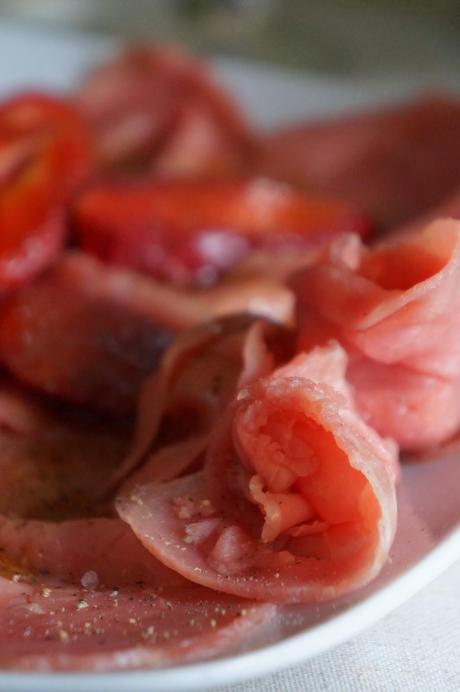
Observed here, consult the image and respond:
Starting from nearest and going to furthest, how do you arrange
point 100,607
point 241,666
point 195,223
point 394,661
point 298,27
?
Result: point 241,666 < point 100,607 < point 394,661 < point 195,223 < point 298,27

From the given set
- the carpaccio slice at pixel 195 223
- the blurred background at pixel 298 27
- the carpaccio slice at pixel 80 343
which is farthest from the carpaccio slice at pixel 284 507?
the blurred background at pixel 298 27

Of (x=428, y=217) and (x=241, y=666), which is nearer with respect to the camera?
(x=241, y=666)

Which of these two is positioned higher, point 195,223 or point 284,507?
point 284,507

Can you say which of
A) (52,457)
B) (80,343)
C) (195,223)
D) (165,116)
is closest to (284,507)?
(52,457)

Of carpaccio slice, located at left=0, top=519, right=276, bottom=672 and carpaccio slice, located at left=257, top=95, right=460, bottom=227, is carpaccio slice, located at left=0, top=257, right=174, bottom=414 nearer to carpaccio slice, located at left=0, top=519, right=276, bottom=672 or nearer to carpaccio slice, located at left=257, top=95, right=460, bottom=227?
carpaccio slice, located at left=0, top=519, right=276, bottom=672

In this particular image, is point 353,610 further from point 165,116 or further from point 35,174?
point 165,116

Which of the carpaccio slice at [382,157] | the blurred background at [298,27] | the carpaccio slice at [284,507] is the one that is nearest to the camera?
the carpaccio slice at [284,507]

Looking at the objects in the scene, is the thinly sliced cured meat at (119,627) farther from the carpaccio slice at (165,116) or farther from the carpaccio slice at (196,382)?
the carpaccio slice at (165,116)
